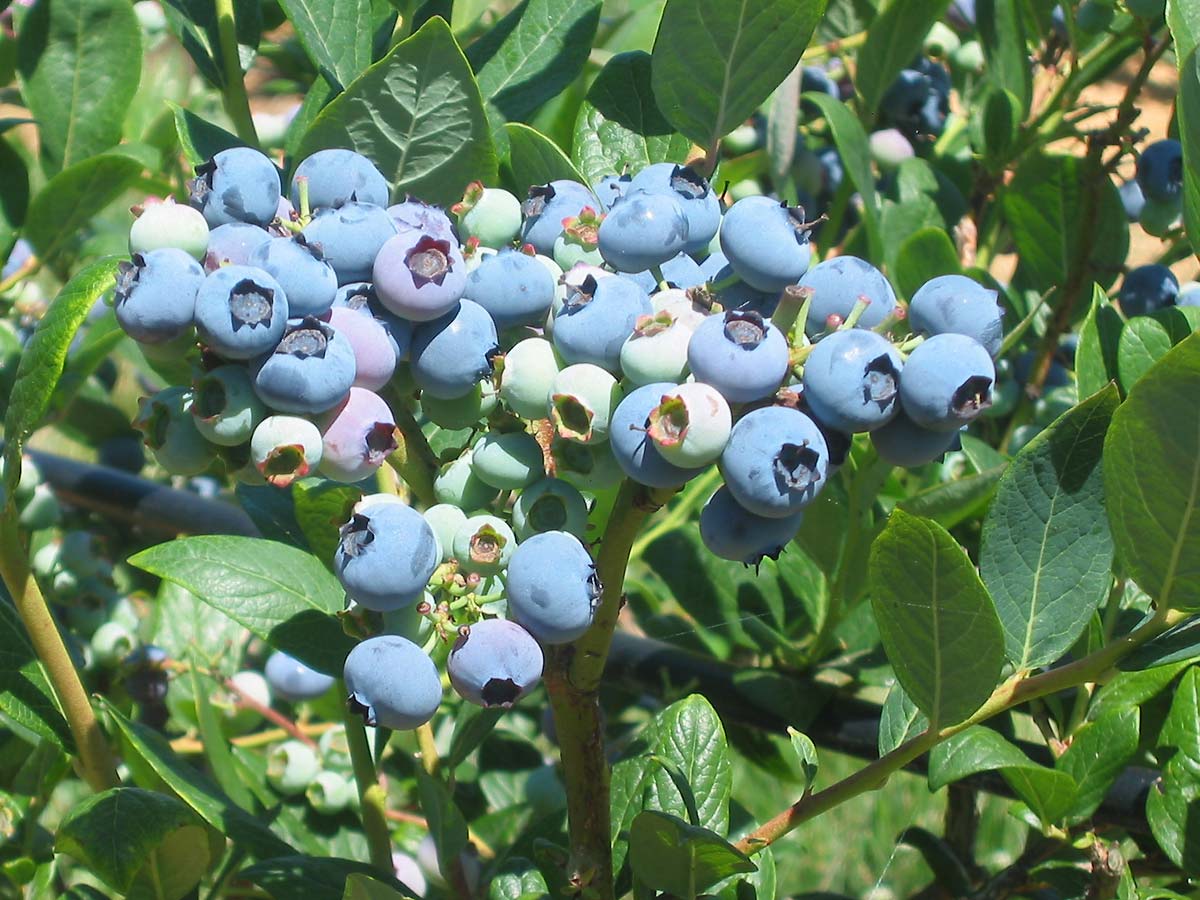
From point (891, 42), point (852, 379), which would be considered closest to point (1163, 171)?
point (891, 42)

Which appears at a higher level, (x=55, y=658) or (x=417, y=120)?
(x=417, y=120)

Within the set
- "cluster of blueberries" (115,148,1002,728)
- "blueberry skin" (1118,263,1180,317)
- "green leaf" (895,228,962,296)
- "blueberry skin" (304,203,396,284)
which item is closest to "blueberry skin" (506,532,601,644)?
"cluster of blueberries" (115,148,1002,728)

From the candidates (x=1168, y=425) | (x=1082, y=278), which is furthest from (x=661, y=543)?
(x=1168, y=425)

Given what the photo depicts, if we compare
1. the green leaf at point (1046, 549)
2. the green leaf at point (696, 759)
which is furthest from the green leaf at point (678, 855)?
the green leaf at point (1046, 549)

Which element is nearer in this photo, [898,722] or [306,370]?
[306,370]

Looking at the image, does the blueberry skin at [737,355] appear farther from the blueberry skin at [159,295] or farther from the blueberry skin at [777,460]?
the blueberry skin at [159,295]

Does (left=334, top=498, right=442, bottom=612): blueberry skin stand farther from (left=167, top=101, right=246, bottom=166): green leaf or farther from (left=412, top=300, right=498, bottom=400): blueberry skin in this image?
(left=167, top=101, right=246, bottom=166): green leaf

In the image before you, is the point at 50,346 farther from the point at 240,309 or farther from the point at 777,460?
the point at 777,460
